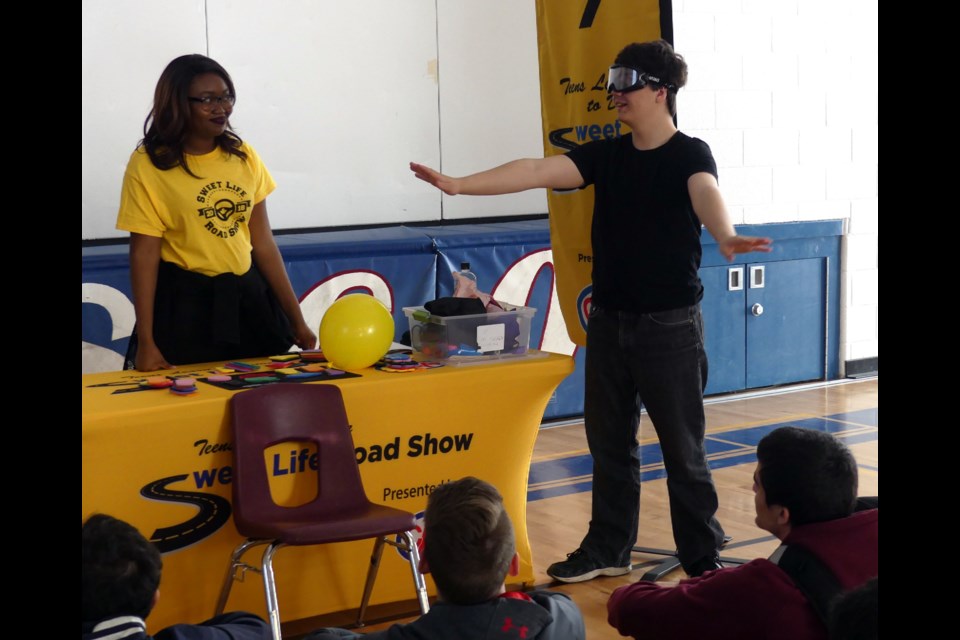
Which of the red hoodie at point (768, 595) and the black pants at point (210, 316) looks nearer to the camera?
the red hoodie at point (768, 595)

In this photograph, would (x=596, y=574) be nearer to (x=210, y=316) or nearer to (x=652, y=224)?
(x=652, y=224)

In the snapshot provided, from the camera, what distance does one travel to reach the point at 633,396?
11.4ft

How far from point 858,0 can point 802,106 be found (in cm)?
82

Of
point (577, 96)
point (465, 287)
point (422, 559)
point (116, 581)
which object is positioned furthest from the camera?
point (577, 96)

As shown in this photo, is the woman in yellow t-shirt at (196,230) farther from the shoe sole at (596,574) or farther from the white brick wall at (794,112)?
the white brick wall at (794,112)

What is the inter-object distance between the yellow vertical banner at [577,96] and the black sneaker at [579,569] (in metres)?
0.93

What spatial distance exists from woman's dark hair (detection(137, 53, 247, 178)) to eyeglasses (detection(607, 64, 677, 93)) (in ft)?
3.65

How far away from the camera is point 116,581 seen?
181 centimetres

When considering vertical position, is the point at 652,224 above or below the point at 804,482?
above

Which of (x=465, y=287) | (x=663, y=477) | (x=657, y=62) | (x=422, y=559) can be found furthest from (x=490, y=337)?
(x=663, y=477)

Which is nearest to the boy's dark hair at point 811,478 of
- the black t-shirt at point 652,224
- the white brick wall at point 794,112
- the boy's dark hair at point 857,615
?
the boy's dark hair at point 857,615

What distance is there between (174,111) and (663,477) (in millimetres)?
2750

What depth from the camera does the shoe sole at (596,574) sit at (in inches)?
138

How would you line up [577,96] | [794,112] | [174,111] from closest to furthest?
[174,111] → [577,96] → [794,112]
